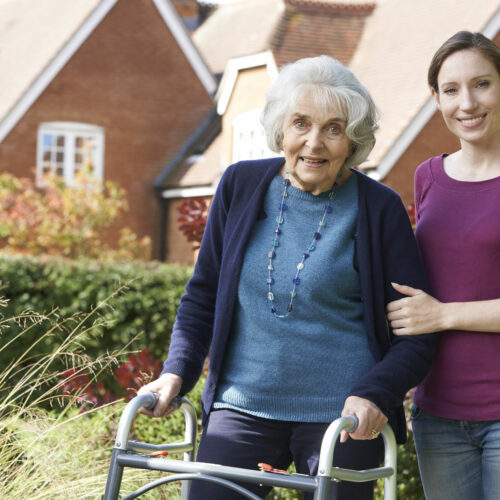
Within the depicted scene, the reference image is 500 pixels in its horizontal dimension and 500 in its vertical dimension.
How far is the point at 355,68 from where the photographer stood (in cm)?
2078

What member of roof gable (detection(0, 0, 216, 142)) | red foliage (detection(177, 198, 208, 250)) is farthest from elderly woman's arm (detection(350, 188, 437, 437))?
roof gable (detection(0, 0, 216, 142))

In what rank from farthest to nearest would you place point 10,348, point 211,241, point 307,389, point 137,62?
point 137,62 → point 10,348 → point 211,241 → point 307,389

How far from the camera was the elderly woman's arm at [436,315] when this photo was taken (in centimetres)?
302

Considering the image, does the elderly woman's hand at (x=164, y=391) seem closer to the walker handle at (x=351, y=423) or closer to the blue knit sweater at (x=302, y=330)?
the blue knit sweater at (x=302, y=330)

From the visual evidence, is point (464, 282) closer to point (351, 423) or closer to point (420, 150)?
point (351, 423)

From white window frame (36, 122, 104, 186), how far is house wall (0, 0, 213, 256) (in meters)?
0.12

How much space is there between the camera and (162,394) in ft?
10.2

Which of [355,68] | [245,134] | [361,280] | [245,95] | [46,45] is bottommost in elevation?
[361,280]

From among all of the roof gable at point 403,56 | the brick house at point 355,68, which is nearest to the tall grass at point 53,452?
the brick house at point 355,68

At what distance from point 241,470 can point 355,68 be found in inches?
734

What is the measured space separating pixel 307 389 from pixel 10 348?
7.33 metres

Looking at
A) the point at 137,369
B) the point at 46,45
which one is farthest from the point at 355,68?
the point at 137,369

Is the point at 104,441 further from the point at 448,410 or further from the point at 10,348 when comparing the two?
the point at 10,348

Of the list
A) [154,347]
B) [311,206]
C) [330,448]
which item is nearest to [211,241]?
[311,206]
